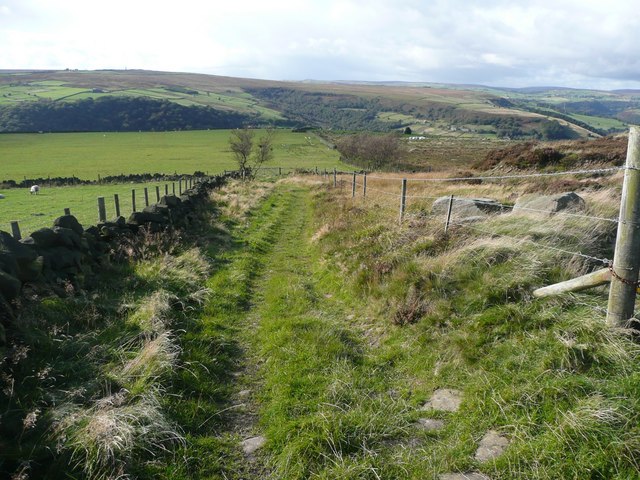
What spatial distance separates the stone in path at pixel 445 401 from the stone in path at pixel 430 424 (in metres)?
0.21

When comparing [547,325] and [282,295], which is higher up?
[547,325]

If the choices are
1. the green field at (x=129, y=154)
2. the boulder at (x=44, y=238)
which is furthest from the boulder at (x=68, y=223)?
the green field at (x=129, y=154)

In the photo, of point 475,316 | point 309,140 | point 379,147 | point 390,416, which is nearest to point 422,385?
point 390,416

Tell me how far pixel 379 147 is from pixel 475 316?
70.2m

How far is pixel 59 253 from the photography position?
8.31m

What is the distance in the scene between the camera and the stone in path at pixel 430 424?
4660 mm

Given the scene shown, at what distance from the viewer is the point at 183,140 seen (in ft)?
363

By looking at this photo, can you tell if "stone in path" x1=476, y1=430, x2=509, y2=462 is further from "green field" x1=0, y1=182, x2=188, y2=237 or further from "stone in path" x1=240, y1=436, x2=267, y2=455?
"green field" x1=0, y1=182, x2=188, y2=237

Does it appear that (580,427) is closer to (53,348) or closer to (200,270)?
(53,348)

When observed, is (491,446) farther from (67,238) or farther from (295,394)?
(67,238)

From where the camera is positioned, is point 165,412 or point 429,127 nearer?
point 165,412

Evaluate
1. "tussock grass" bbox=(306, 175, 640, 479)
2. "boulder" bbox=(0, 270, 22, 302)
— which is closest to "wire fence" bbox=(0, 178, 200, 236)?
"boulder" bbox=(0, 270, 22, 302)

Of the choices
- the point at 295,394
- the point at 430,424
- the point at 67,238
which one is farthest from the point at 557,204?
the point at 67,238

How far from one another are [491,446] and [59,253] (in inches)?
322
